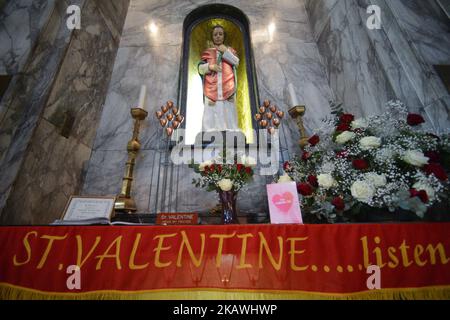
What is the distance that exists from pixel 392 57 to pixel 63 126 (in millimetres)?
3367

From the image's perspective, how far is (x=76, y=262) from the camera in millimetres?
1188

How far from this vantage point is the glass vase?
77.4 inches

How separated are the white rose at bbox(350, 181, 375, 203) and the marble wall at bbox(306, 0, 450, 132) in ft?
2.97

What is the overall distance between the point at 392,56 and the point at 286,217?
1.97 m

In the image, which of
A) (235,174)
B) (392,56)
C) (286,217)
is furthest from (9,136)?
(392,56)

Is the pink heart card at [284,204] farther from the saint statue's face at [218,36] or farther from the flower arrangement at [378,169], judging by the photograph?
the saint statue's face at [218,36]

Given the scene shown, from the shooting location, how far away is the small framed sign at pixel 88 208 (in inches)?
70.9

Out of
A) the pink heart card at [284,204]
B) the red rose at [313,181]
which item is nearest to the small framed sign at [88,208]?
the pink heart card at [284,204]

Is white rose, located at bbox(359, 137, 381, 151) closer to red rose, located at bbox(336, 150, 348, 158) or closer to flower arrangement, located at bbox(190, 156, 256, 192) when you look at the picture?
red rose, located at bbox(336, 150, 348, 158)

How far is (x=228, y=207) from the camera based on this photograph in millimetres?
1996

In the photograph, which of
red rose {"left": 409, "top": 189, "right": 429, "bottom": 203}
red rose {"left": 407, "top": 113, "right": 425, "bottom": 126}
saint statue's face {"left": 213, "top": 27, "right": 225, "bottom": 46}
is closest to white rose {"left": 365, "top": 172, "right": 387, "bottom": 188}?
red rose {"left": 409, "top": 189, "right": 429, "bottom": 203}

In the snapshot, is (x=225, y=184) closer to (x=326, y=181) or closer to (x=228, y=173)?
(x=228, y=173)

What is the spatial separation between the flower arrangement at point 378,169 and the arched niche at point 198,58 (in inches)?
58.5
